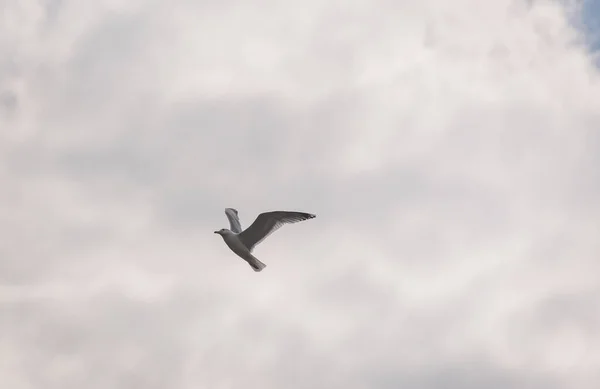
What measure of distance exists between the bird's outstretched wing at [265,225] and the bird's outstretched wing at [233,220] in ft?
9.81

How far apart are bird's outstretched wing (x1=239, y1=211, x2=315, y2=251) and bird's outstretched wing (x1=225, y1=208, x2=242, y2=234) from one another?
2991 millimetres

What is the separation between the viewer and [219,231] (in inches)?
2276

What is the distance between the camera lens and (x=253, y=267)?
2222 inches

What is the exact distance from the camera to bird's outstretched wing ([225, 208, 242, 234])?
60562mm

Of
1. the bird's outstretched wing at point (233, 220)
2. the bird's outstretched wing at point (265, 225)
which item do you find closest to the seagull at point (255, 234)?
the bird's outstretched wing at point (265, 225)

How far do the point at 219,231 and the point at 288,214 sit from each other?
5.17m

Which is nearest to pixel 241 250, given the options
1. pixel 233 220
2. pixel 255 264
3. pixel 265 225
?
pixel 255 264

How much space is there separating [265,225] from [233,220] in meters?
6.13

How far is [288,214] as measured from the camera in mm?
54625

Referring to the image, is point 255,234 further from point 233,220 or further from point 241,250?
point 233,220

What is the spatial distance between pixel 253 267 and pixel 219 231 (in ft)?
10.2

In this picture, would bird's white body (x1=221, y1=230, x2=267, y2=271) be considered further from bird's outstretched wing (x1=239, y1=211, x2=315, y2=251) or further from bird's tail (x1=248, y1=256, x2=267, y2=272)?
bird's outstretched wing (x1=239, y1=211, x2=315, y2=251)

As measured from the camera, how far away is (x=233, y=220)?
61750mm

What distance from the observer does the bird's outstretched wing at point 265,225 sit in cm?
5472
